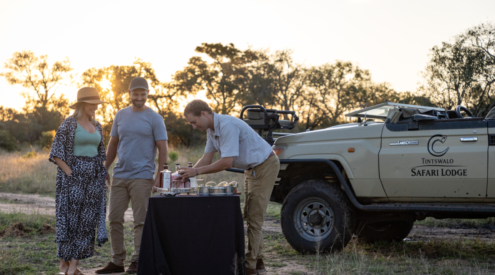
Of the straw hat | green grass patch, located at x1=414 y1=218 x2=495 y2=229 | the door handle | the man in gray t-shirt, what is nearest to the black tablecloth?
the man in gray t-shirt

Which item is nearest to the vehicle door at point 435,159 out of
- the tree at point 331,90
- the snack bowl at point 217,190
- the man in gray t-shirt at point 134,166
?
the snack bowl at point 217,190

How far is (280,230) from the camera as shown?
349 inches

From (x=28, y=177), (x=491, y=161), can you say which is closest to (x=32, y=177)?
→ (x=28, y=177)

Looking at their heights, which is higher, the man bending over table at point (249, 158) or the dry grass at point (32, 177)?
the man bending over table at point (249, 158)

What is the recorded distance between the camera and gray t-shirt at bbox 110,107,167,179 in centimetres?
544

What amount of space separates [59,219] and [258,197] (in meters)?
2.00

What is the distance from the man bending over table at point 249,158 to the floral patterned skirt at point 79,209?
1107 mm

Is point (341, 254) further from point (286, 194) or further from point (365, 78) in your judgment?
point (365, 78)

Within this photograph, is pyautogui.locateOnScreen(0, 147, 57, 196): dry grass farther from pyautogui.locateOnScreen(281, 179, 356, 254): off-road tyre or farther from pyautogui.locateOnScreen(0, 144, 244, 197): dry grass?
pyautogui.locateOnScreen(281, 179, 356, 254): off-road tyre

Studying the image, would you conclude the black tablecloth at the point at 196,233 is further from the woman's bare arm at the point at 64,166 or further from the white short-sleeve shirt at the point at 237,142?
the woman's bare arm at the point at 64,166

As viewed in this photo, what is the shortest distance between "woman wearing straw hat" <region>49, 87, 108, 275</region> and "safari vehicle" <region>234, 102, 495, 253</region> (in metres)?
2.41

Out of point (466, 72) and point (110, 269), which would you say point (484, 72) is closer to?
point (466, 72)

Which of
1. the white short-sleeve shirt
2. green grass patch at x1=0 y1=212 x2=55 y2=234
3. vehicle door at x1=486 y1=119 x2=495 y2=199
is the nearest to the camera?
the white short-sleeve shirt

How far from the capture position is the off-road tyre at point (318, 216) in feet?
20.2
